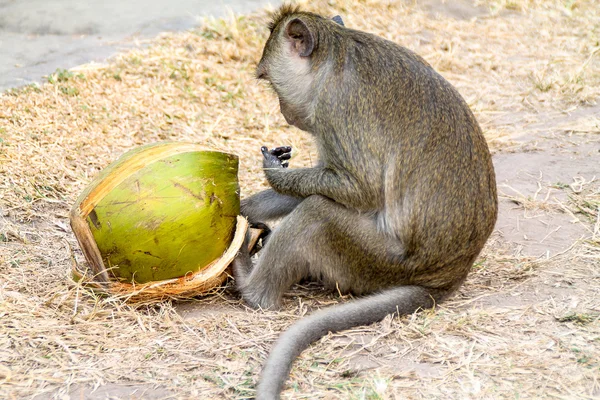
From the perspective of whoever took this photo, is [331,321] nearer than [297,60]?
Yes

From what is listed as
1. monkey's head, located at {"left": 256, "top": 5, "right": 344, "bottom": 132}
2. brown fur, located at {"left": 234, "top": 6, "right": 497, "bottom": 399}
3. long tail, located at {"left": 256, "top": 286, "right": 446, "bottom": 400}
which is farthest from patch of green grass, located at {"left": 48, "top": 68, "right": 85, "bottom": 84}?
long tail, located at {"left": 256, "top": 286, "right": 446, "bottom": 400}

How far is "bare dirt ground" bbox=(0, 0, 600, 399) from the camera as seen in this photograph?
3277 millimetres

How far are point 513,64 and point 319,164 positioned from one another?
6291 millimetres

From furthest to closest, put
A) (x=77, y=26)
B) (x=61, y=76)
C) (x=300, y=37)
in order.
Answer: (x=77, y=26), (x=61, y=76), (x=300, y=37)

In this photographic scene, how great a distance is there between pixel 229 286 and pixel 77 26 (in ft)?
19.8

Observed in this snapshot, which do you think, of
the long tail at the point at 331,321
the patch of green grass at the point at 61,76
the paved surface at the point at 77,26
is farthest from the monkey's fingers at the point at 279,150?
the paved surface at the point at 77,26

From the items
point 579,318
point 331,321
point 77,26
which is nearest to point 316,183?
point 331,321

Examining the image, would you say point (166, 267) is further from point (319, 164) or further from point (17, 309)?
point (319, 164)

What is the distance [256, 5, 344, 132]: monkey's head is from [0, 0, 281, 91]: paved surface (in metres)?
3.57

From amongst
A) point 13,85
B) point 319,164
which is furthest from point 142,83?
point 319,164

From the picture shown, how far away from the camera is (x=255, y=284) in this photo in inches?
164

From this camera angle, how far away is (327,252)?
4078 millimetres

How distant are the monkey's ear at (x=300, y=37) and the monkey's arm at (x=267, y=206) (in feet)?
3.16

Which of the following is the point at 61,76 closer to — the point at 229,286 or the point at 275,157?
the point at 275,157
